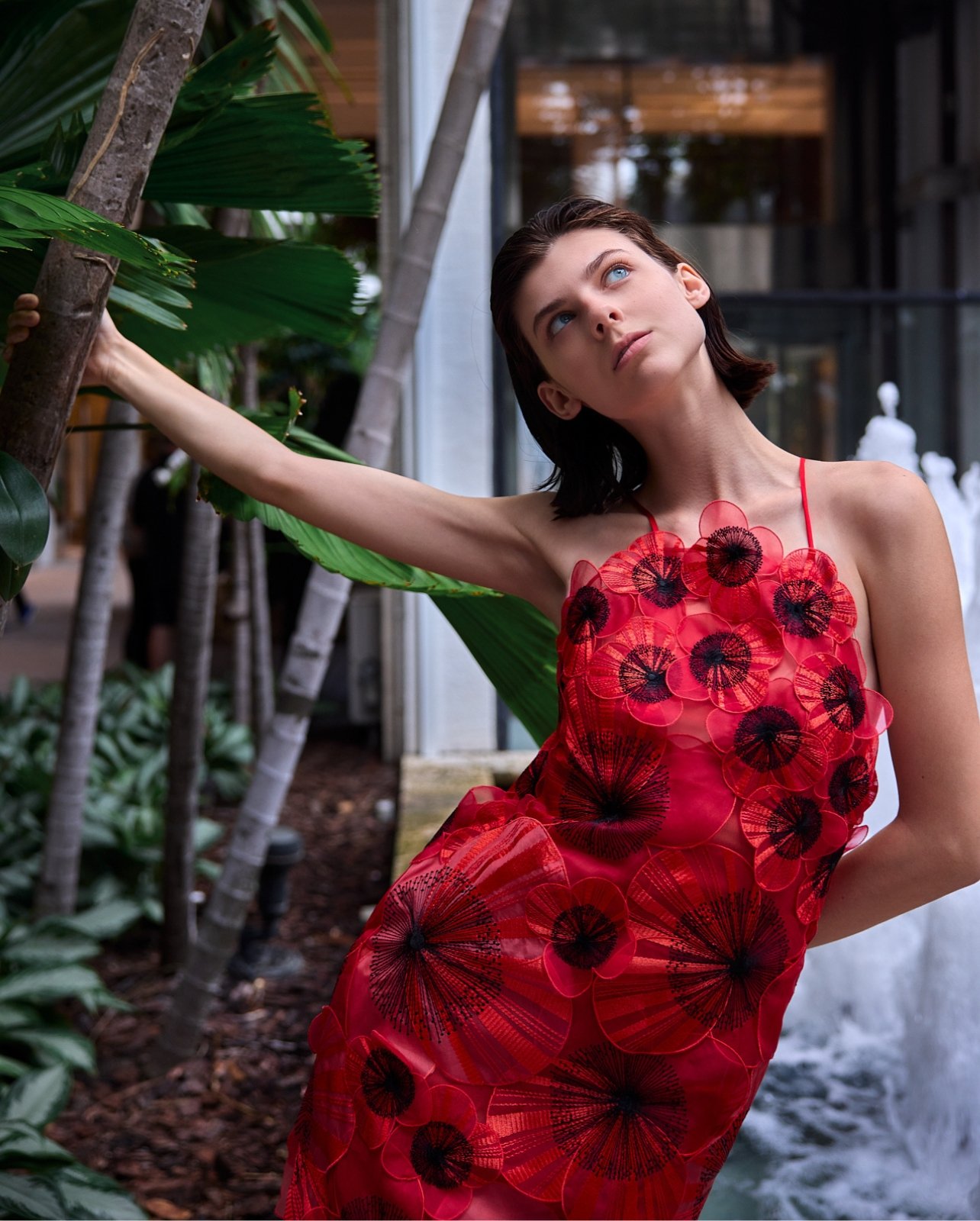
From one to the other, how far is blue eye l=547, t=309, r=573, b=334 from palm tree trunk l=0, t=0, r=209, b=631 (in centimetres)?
45

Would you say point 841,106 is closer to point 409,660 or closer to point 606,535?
point 409,660

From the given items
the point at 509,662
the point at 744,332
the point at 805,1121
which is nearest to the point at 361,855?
the point at 805,1121

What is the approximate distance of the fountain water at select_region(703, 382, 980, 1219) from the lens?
2.48m

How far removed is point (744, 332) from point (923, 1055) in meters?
3.33

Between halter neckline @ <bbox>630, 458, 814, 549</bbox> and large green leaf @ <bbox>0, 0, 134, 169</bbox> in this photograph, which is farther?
large green leaf @ <bbox>0, 0, 134, 169</bbox>

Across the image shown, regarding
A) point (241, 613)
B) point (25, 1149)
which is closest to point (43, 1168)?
point (25, 1149)

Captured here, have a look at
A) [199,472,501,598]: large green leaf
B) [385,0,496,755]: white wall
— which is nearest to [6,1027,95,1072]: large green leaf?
[199,472,501,598]: large green leaf

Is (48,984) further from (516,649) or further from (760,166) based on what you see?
(760,166)

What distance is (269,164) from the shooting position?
1.57 metres

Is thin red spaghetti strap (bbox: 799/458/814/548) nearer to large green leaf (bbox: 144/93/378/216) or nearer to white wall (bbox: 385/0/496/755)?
large green leaf (bbox: 144/93/378/216)

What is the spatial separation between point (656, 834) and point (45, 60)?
1.28 m

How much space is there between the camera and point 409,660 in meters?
5.56

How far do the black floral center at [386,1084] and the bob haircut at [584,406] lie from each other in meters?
0.60

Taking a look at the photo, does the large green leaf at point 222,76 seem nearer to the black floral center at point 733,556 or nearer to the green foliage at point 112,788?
the black floral center at point 733,556
